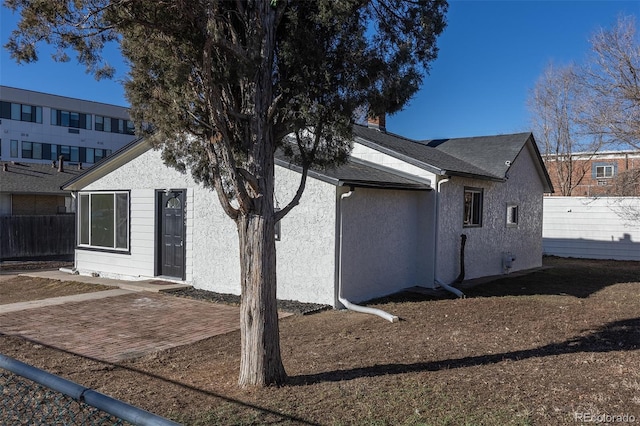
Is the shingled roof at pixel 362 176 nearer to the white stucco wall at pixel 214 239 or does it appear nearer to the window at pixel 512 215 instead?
the white stucco wall at pixel 214 239

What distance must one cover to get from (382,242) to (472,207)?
158 inches

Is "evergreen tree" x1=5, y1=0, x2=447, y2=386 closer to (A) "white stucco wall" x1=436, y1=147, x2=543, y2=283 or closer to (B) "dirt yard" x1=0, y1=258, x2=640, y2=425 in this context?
(B) "dirt yard" x1=0, y1=258, x2=640, y2=425

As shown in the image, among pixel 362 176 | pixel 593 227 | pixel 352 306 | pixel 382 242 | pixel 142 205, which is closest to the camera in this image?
pixel 352 306

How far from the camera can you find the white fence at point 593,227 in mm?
19797

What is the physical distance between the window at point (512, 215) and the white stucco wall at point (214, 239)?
8181mm

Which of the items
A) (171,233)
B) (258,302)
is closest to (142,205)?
(171,233)

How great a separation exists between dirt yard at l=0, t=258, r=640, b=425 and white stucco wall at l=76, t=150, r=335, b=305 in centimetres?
122

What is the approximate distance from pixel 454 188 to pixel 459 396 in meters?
8.32

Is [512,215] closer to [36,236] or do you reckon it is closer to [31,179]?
[36,236]

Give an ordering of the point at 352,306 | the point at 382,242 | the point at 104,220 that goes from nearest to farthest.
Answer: the point at 352,306 < the point at 382,242 < the point at 104,220

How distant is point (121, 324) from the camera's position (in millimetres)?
8492

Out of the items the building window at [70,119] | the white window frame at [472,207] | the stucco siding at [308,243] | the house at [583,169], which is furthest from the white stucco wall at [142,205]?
the building window at [70,119]

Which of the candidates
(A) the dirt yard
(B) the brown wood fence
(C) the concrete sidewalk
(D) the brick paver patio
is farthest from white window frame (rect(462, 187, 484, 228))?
(B) the brown wood fence

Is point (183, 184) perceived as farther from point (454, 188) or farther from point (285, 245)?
point (454, 188)
